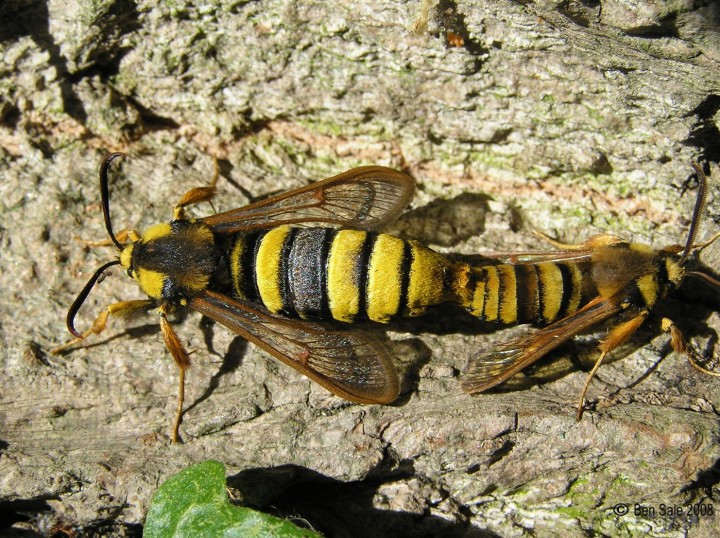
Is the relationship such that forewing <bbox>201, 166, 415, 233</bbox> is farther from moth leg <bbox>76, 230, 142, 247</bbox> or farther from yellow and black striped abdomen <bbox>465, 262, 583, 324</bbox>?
yellow and black striped abdomen <bbox>465, 262, 583, 324</bbox>

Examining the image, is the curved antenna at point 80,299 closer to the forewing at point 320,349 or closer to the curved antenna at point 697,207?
the forewing at point 320,349

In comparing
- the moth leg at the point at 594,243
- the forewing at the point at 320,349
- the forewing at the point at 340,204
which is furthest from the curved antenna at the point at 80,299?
the moth leg at the point at 594,243

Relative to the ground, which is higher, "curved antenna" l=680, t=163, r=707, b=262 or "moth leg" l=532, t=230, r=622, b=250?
"curved antenna" l=680, t=163, r=707, b=262

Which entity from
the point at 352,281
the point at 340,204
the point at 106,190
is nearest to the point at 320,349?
the point at 352,281

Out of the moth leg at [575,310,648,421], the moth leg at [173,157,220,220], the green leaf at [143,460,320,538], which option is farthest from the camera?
the moth leg at [173,157,220,220]

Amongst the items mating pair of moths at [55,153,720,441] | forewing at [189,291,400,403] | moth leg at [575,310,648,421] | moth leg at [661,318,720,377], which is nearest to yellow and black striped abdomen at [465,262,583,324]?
mating pair of moths at [55,153,720,441]

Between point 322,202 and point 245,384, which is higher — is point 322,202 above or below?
above

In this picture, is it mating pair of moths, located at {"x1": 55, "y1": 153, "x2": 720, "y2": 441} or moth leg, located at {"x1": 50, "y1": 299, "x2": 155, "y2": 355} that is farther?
moth leg, located at {"x1": 50, "y1": 299, "x2": 155, "y2": 355}

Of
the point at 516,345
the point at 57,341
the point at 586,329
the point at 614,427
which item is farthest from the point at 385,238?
the point at 57,341

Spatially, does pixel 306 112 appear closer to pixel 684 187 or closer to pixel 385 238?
pixel 385 238
